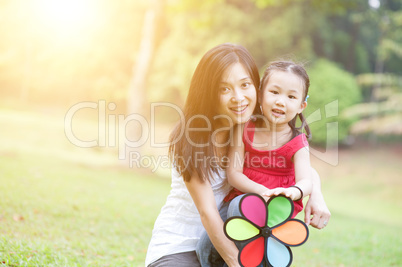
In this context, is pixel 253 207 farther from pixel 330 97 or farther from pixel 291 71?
pixel 330 97

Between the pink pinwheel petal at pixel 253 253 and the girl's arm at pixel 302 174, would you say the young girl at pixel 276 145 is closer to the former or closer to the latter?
the girl's arm at pixel 302 174

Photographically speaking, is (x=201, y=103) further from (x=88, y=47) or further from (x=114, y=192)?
(x=88, y=47)

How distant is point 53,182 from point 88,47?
934cm

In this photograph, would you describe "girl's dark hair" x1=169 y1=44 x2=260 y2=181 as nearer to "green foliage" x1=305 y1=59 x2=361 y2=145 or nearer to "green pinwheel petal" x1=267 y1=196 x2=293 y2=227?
"green pinwheel petal" x1=267 y1=196 x2=293 y2=227

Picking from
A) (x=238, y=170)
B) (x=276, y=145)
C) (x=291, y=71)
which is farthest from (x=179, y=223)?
(x=291, y=71)

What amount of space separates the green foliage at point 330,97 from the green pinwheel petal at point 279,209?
13.0m

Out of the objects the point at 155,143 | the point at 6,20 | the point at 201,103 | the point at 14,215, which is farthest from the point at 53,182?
the point at 155,143

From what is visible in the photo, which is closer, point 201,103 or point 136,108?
point 201,103

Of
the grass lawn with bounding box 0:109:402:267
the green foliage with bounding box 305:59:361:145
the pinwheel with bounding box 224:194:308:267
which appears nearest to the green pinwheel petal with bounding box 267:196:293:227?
the pinwheel with bounding box 224:194:308:267

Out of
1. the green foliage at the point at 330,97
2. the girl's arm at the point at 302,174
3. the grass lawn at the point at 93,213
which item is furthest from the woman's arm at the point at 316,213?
the green foliage at the point at 330,97

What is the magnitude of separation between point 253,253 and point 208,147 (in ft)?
1.86

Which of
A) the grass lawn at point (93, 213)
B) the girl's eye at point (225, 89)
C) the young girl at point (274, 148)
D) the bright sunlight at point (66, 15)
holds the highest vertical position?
the bright sunlight at point (66, 15)

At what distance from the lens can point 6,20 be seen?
1138 cm

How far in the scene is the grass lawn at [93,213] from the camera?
3.36 meters
